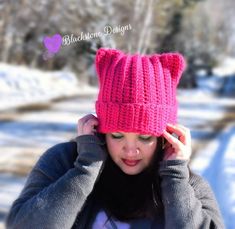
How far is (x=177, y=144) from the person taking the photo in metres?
2.05

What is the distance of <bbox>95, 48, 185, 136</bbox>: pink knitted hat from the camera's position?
203 cm

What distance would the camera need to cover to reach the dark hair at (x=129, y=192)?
205 cm

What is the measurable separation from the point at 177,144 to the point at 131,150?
182 millimetres

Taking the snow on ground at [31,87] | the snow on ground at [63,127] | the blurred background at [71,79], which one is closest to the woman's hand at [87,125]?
the blurred background at [71,79]

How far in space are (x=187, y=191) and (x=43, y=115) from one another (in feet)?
34.8

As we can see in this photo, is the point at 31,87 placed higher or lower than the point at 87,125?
lower

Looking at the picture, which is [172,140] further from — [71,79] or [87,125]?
[71,79]

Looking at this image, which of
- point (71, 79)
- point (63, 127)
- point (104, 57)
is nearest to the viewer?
point (104, 57)

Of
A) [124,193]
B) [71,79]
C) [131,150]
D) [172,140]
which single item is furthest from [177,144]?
[71,79]

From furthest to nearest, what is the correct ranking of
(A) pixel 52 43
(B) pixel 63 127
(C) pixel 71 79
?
(C) pixel 71 79 → (B) pixel 63 127 → (A) pixel 52 43

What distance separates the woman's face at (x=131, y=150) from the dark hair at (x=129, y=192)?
0.05 meters

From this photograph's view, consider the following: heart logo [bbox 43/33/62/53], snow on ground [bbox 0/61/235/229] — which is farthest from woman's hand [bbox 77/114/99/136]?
snow on ground [bbox 0/61/235/229]

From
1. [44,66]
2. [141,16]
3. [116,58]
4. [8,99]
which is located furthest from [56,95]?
[116,58]

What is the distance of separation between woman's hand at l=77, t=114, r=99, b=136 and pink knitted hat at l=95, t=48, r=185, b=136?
24 millimetres
